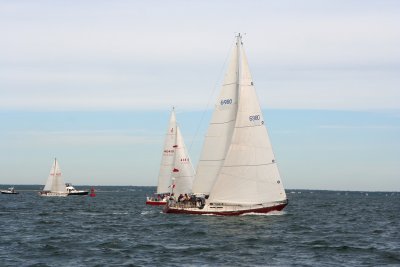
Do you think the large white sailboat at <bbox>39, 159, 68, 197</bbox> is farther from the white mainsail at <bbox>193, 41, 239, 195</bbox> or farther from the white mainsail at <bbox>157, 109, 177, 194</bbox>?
the white mainsail at <bbox>193, 41, 239, 195</bbox>

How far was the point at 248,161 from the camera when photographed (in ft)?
196

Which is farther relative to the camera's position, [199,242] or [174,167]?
[174,167]

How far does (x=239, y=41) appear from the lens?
61312 millimetres

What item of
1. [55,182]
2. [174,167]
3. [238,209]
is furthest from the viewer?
[55,182]

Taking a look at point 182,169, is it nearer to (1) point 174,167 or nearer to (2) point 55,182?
(1) point 174,167

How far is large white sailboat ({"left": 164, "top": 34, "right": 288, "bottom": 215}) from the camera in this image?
5972 centimetres

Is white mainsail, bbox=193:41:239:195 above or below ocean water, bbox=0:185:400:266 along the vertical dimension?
above

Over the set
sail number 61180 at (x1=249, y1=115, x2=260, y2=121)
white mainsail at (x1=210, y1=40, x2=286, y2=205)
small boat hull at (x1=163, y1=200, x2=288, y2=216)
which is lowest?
small boat hull at (x1=163, y1=200, x2=288, y2=216)

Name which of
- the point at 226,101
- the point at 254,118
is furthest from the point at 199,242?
the point at 226,101

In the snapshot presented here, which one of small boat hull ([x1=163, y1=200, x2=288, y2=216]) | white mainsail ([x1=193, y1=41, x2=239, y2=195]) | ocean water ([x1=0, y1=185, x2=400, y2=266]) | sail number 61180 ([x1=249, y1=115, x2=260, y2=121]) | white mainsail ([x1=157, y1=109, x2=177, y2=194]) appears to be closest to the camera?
ocean water ([x1=0, y1=185, x2=400, y2=266])

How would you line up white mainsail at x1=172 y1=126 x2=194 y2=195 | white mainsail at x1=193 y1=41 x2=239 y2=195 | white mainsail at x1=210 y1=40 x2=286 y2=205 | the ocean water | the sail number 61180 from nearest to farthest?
the ocean water, white mainsail at x1=210 y1=40 x2=286 y2=205, the sail number 61180, white mainsail at x1=193 y1=41 x2=239 y2=195, white mainsail at x1=172 y1=126 x2=194 y2=195

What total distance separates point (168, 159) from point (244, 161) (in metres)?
40.0

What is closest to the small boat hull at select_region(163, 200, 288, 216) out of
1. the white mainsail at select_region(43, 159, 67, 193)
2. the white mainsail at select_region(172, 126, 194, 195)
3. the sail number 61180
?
the sail number 61180

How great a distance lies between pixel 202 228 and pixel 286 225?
345 inches
